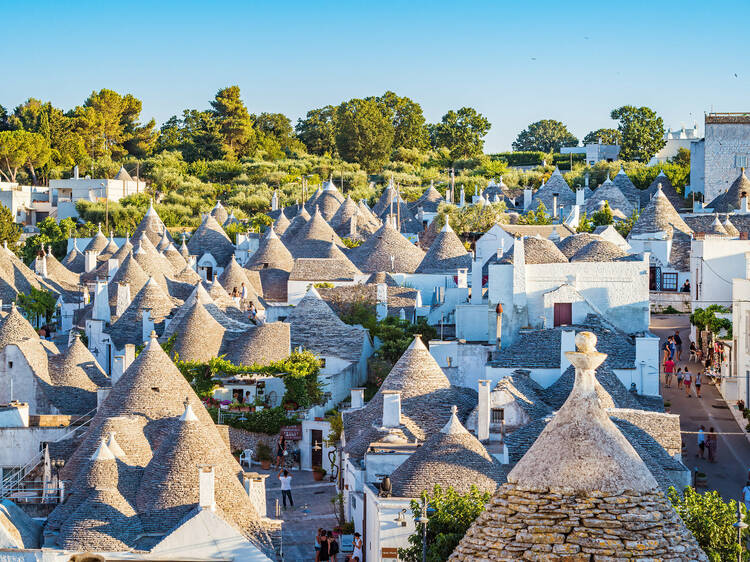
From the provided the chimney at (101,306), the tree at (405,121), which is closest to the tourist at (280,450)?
the chimney at (101,306)

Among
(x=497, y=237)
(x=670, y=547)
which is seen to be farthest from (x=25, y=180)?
(x=670, y=547)

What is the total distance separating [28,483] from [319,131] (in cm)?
8414

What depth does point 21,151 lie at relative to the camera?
9350cm

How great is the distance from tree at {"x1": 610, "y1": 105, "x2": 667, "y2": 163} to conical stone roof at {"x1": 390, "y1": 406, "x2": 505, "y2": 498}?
68.2 m

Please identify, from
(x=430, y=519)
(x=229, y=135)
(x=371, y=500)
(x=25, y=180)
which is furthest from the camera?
(x=229, y=135)

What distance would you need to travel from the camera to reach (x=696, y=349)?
34.9 m

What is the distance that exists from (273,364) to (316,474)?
6090mm

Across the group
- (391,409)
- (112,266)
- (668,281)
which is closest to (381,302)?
(668,281)

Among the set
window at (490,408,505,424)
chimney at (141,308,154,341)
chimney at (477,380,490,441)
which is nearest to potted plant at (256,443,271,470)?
window at (490,408,505,424)

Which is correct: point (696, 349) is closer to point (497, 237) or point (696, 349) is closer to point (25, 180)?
point (497, 237)

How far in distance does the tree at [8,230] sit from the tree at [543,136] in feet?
194

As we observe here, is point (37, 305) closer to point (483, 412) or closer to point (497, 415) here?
point (497, 415)

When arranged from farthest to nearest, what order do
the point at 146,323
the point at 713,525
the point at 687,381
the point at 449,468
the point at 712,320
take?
the point at 146,323 < the point at 712,320 < the point at 687,381 < the point at 449,468 < the point at 713,525

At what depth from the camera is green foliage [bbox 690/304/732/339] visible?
31.9 metres
